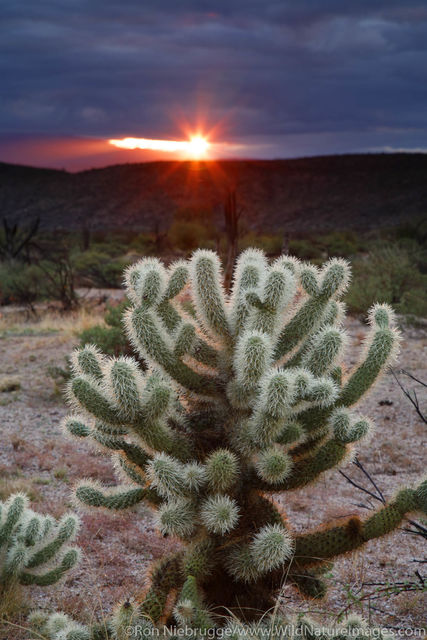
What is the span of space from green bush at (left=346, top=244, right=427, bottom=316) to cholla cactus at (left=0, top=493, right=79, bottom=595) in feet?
39.0

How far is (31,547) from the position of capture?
4.45 meters

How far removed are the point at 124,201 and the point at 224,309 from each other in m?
78.7

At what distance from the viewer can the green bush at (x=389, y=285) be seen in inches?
605

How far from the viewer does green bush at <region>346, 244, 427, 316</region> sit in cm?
1537

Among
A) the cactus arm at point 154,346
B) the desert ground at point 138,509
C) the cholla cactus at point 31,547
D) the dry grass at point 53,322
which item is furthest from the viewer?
the dry grass at point 53,322

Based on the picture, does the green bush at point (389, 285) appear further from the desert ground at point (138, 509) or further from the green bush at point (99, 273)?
the green bush at point (99, 273)

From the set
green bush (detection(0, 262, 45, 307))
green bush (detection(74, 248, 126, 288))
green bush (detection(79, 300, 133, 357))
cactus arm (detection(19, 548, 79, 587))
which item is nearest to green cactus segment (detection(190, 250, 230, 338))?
cactus arm (detection(19, 548, 79, 587))

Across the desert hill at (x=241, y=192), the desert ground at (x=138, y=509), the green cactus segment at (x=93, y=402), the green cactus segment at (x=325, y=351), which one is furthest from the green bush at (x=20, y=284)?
the desert hill at (x=241, y=192)

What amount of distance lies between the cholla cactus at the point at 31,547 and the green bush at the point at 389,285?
39.0 ft

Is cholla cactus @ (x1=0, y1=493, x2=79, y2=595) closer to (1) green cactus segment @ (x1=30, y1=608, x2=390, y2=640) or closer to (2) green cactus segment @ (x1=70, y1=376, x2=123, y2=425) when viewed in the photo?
(1) green cactus segment @ (x1=30, y1=608, x2=390, y2=640)

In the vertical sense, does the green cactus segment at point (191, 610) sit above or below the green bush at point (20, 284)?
above

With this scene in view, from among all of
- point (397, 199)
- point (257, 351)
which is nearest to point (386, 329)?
point (257, 351)

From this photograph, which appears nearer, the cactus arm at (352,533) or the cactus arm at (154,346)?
the cactus arm at (352,533)

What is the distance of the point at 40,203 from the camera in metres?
80.9
